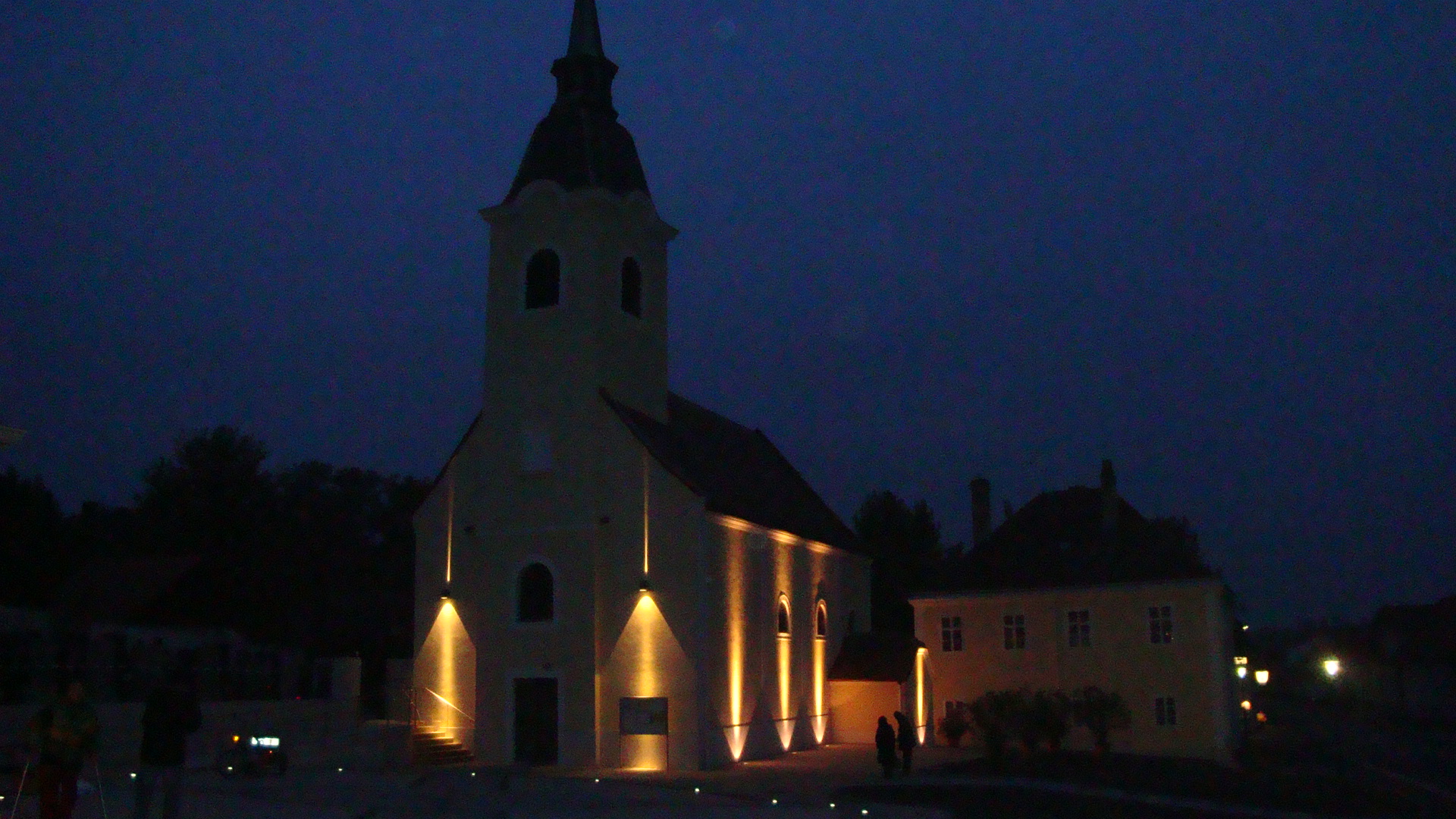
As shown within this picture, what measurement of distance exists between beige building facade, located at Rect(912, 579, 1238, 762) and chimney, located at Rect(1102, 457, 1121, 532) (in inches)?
119

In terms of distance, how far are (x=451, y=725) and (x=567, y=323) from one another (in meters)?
10.5

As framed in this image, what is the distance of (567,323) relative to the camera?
30.9m

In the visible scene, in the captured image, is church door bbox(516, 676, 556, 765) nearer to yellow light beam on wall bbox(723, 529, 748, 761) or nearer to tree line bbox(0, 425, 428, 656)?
yellow light beam on wall bbox(723, 529, 748, 761)

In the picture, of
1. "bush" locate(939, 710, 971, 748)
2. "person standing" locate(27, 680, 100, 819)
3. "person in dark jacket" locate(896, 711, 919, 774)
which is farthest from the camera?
"bush" locate(939, 710, 971, 748)

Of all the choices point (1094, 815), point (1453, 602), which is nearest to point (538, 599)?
point (1094, 815)

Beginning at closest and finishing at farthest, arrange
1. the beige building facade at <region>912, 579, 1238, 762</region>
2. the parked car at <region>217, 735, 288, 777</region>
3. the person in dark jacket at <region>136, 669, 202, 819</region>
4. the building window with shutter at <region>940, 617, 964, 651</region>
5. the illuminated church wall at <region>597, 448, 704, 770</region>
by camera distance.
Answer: the person in dark jacket at <region>136, 669, 202, 819</region> < the parked car at <region>217, 735, 288, 777</region> < the illuminated church wall at <region>597, 448, 704, 770</region> < the beige building facade at <region>912, 579, 1238, 762</region> < the building window with shutter at <region>940, 617, 964, 651</region>

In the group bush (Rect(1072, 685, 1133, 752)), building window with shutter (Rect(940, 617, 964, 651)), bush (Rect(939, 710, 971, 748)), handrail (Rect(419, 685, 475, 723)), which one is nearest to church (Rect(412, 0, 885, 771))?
handrail (Rect(419, 685, 475, 723))

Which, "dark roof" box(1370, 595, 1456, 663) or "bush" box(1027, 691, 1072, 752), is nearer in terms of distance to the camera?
"bush" box(1027, 691, 1072, 752)

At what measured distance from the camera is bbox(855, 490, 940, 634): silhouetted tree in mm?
48672

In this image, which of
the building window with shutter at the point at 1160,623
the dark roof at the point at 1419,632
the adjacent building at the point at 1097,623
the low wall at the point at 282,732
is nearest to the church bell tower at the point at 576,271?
the low wall at the point at 282,732

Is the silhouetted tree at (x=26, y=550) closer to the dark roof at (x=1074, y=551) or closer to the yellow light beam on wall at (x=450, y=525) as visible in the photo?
the yellow light beam on wall at (x=450, y=525)

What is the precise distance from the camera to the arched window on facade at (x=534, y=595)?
30.1 metres

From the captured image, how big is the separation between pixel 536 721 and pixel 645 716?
3.20 m

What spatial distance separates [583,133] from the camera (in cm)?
3259
